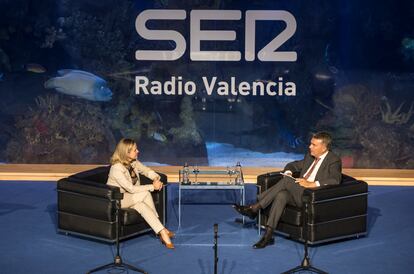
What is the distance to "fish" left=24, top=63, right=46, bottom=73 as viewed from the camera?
1093cm

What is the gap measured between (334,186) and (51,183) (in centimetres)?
440

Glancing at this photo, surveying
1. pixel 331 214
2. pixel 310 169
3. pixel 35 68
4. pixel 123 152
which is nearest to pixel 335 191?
pixel 331 214

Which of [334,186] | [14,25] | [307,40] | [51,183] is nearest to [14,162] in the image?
[51,183]

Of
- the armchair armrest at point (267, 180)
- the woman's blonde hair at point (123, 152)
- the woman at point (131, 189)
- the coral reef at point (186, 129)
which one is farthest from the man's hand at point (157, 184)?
the coral reef at point (186, 129)

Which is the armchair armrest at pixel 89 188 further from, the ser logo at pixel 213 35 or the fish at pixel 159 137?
the ser logo at pixel 213 35

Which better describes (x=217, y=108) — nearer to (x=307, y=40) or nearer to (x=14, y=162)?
(x=307, y=40)

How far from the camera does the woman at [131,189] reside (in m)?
7.63

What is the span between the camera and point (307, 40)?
1087 cm

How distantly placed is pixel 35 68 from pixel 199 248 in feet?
15.0

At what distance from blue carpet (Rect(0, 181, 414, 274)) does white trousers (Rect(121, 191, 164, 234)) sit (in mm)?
229

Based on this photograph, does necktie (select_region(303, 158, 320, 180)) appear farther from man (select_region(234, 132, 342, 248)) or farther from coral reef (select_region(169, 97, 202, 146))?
coral reef (select_region(169, 97, 202, 146))

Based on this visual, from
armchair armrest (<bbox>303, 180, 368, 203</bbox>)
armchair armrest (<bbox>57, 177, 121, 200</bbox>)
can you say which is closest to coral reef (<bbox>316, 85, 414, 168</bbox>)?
armchair armrest (<bbox>303, 180, 368, 203</bbox>)

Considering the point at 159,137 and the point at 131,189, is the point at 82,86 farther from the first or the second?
the point at 131,189

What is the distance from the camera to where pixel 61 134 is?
11.1 m
